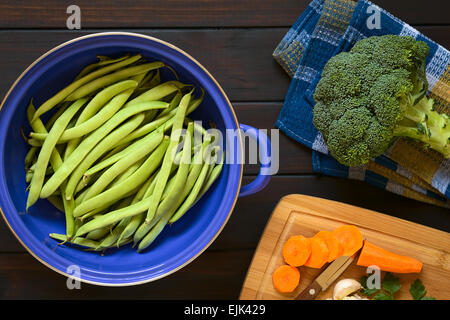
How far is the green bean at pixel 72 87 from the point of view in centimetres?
109

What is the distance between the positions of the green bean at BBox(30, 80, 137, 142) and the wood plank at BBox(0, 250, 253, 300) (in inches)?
20.0

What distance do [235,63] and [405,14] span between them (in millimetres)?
563

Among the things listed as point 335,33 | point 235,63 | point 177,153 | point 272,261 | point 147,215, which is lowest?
point 272,261

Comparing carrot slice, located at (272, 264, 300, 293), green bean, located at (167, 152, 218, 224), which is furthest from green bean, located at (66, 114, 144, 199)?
carrot slice, located at (272, 264, 300, 293)

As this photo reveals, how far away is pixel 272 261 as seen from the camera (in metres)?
1.31

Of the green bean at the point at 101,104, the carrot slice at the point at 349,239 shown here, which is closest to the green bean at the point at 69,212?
the green bean at the point at 101,104

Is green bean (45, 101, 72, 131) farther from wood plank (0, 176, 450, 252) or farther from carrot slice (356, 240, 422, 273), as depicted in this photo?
carrot slice (356, 240, 422, 273)

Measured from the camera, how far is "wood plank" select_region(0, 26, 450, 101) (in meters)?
1.30

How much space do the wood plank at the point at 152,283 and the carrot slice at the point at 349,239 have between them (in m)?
0.29

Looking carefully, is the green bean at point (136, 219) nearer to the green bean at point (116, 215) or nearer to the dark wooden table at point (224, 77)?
the green bean at point (116, 215)

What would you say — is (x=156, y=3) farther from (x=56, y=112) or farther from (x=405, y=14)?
(x=405, y=14)

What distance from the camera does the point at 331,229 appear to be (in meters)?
1.32

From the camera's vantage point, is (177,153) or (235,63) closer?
(177,153)

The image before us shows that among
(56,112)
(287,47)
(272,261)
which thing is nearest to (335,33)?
(287,47)
